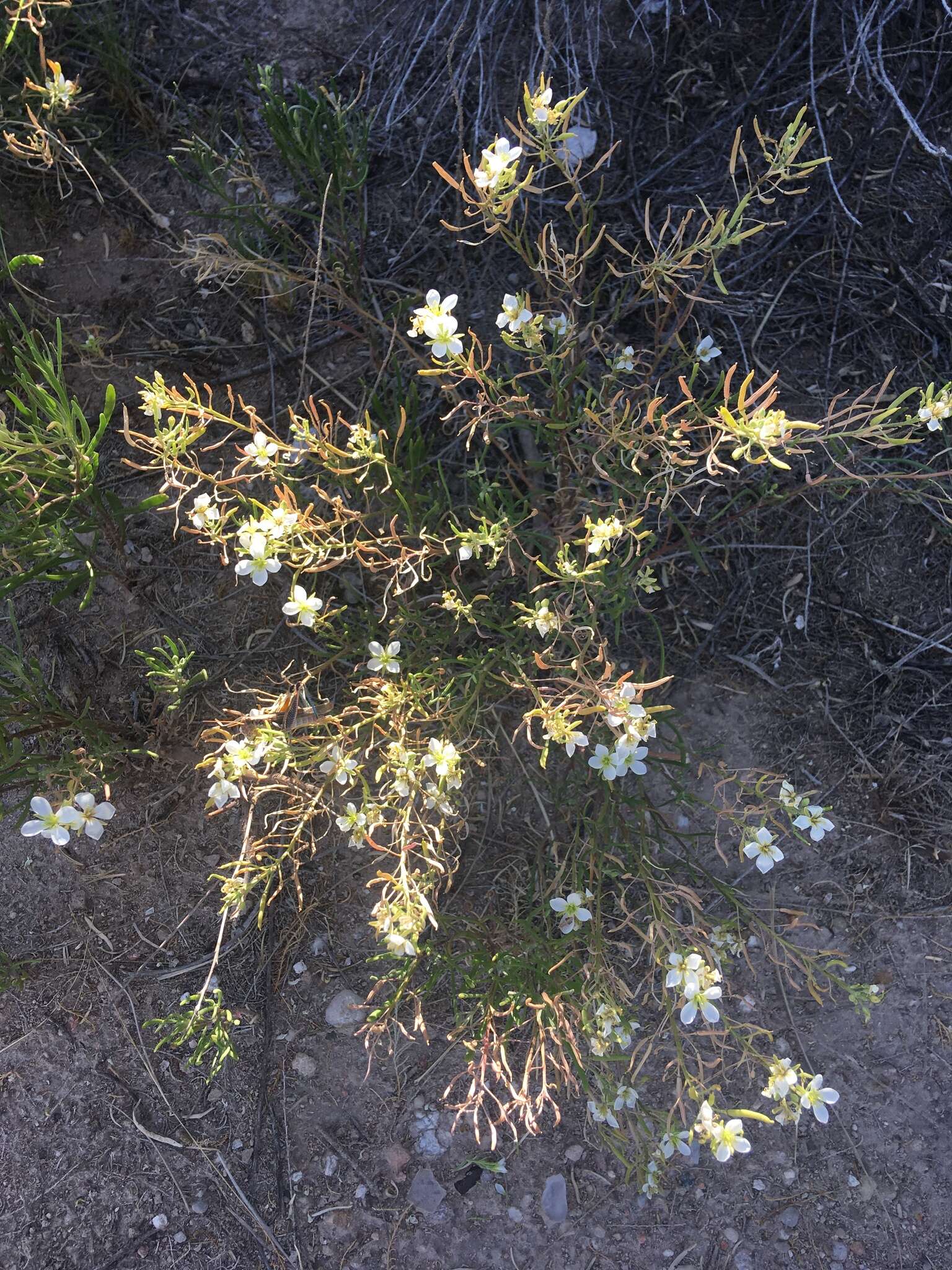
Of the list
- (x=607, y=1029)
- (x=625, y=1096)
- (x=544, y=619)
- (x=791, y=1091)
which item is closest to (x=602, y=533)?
(x=544, y=619)

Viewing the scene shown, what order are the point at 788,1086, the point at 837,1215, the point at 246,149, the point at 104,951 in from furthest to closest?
the point at 246,149 < the point at 104,951 < the point at 837,1215 < the point at 788,1086

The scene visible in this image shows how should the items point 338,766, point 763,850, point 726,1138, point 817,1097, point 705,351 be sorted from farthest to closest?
point 705,351, point 763,850, point 338,766, point 817,1097, point 726,1138

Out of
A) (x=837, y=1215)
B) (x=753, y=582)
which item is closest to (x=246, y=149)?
(x=753, y=582)

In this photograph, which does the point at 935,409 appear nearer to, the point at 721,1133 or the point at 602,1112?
the point at 721,1133

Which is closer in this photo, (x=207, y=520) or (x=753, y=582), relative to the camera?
(x=207, y=520)

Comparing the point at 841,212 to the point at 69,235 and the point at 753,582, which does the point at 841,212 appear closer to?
the point at 753,582

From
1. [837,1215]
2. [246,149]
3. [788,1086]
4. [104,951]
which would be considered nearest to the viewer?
[788,1086]
